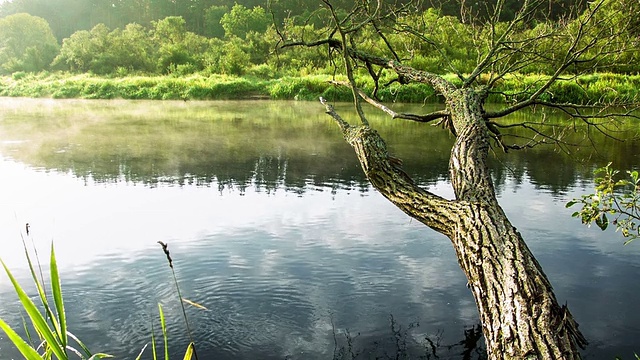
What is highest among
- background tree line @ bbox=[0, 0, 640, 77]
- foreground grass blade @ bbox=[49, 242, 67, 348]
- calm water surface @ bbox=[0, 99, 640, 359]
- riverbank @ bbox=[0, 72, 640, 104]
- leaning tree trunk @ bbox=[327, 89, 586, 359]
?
background tree line @ bbox=[0, 0, 640, 77]

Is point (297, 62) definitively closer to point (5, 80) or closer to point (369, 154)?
point (5, 80)

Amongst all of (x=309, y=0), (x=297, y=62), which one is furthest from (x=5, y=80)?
(x=309, y=0)

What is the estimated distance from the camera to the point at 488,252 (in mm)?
2719

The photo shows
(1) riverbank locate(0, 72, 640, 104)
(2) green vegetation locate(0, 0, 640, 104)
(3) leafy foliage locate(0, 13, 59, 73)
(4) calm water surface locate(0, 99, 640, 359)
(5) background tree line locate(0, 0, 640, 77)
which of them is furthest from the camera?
(3) leafy foliage locate(0, 13, 59, 73)

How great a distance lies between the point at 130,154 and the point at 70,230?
13.8ft

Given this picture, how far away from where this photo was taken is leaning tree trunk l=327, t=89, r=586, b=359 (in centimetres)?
221

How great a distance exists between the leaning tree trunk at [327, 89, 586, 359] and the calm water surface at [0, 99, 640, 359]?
0.80 m

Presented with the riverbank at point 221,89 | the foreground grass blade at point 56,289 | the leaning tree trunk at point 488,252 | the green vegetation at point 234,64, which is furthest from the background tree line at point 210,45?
the foreground grass blade at point 56,289

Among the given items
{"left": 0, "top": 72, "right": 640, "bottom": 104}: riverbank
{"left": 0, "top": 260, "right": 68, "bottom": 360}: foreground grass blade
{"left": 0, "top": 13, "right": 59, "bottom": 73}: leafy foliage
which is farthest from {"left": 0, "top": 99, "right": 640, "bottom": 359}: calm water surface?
{"left": 0, "top": 13, "right": 59, "bottom": 73}: leafy foliage

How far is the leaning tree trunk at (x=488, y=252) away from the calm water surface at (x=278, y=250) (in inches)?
31.7

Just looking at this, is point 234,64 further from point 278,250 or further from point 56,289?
point 56,289

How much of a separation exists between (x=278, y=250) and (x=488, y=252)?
2582mm

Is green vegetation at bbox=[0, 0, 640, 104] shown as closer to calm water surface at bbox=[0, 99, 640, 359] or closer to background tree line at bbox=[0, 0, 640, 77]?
background tree line at bbox=[0, 0, 640, 77]

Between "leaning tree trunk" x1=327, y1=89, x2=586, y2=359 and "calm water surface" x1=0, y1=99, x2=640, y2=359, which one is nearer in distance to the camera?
"leaning tree trunk" x1=327, y1=89, x2=586, y2=359
